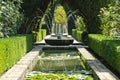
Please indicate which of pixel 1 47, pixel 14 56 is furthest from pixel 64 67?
pixel 1 47

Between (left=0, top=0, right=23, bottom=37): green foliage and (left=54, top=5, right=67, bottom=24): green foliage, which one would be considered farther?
(left=54, top=5, right=67, bottom=24): green foliage

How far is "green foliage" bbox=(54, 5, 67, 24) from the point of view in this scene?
40031mm

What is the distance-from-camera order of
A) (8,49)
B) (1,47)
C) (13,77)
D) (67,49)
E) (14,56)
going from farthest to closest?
1. (67,49)
2. (14,56)
3. (8,49)
4. (1,47)
5. (13,77)

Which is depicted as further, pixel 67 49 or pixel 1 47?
pixel 67 49

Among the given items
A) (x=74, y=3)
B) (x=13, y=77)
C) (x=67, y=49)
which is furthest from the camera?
(x=74, y=3)

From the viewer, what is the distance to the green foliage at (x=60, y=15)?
4003 centimetres

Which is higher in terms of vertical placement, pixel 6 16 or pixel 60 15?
pixel 60 15

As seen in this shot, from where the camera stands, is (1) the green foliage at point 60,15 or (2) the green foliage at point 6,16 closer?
(2) the green foliage at point 6,16

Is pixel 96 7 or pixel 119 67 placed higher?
pixel 96 7

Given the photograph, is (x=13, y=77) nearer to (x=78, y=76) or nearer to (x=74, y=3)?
(x=78, y=76)

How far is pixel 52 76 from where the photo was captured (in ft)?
26.7

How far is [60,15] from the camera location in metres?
40.4

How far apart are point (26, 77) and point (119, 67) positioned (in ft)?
7.51

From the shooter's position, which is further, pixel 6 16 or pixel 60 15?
pixel 60 15
